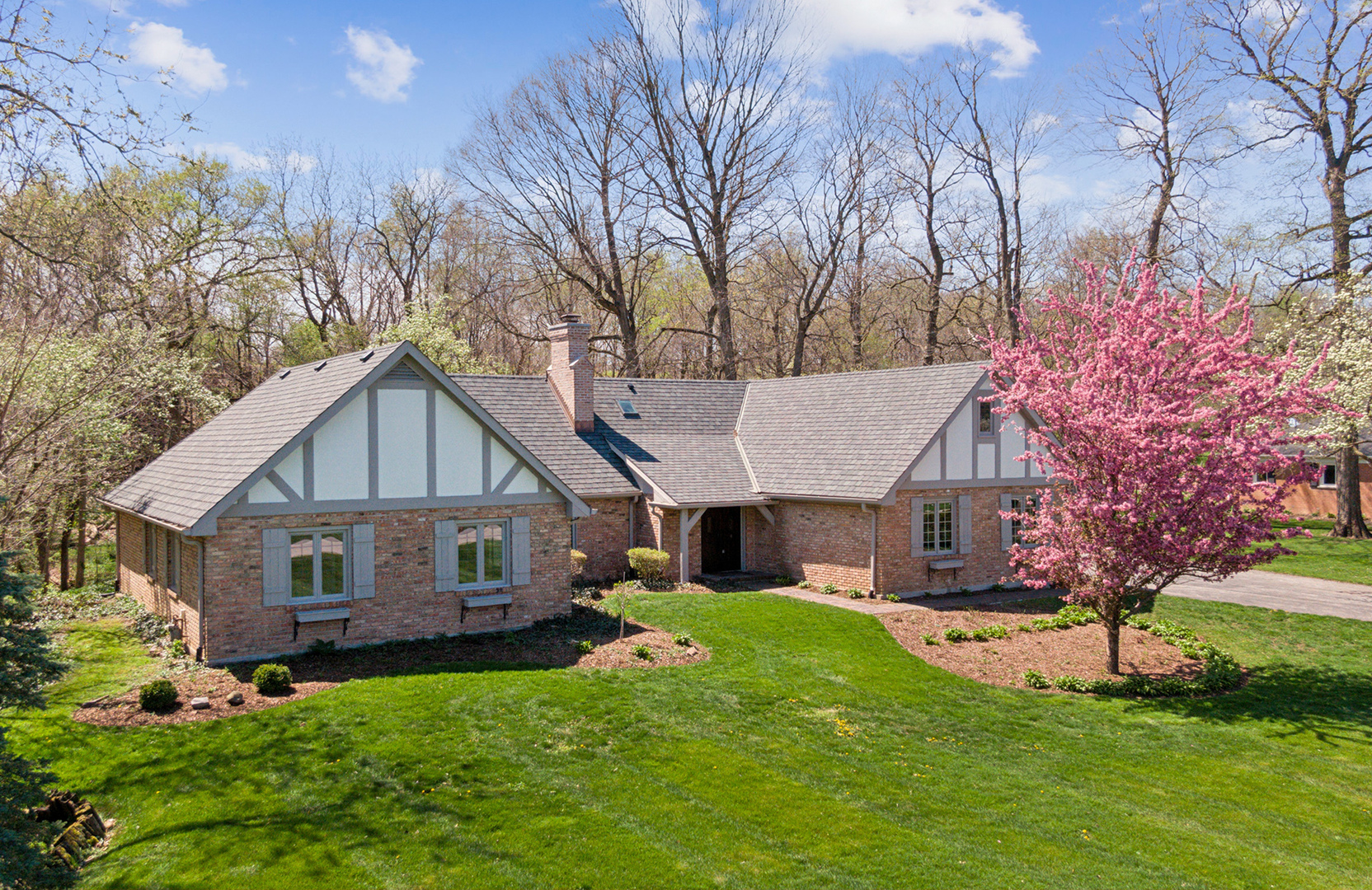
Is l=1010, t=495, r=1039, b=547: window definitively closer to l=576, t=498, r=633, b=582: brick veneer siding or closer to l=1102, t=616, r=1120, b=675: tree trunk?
l=1102, t=616, r=1120, b=675: tree trunk

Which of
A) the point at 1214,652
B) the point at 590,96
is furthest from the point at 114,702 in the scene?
the point at 590,96

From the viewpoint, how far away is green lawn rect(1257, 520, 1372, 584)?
23219 mm

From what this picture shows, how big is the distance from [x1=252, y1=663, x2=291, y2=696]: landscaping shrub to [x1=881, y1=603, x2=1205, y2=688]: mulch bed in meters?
10.3

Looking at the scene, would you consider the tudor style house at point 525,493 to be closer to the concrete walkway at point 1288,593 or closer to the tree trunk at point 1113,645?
the concrete walkway at point 1288,593

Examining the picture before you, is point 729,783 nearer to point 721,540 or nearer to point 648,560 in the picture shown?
point 648,560

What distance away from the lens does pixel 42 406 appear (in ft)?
51.5

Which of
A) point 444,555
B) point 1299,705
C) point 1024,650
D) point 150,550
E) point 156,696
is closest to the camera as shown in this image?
point 156,696

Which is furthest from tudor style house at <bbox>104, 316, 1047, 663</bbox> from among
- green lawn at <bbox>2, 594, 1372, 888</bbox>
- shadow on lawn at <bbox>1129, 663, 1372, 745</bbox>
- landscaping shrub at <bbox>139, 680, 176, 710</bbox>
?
shadow on lawn at <bbox>1129, 663, 1372, 745</bbox>

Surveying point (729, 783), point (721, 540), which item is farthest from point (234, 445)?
point (721, 540)

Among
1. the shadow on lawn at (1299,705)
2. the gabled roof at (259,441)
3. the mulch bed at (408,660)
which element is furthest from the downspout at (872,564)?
the gabled roof at (259,441)

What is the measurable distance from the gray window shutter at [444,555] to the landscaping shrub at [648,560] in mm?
5659

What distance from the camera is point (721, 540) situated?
22.6 meters

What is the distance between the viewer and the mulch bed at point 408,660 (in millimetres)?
10898

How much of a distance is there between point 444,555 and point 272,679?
3783 millimetres
